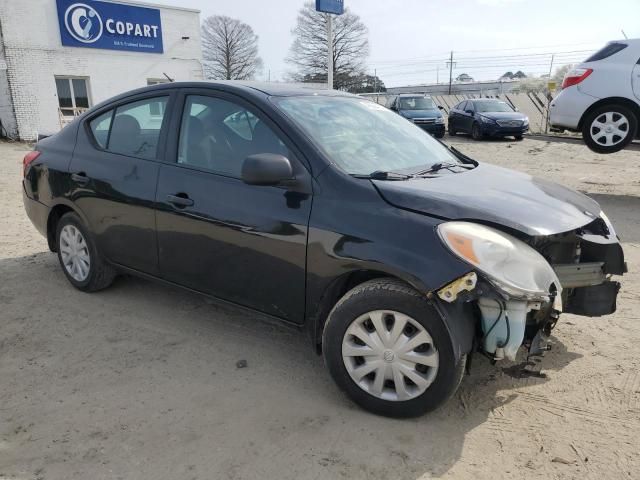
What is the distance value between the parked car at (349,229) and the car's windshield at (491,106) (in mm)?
15510

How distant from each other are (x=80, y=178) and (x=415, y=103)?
16.8 meters

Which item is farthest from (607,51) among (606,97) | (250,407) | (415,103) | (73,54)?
(73,54)

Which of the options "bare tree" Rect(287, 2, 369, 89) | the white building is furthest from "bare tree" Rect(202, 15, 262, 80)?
the white building

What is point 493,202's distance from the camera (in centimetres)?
273

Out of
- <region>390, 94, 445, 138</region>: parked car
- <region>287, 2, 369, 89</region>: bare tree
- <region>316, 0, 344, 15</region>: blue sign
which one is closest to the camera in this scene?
<region>316, 0, 344, 15</region>: blue sign

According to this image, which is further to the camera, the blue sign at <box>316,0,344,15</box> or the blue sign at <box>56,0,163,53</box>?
the blue sign at <box>56,0,163,53</box>

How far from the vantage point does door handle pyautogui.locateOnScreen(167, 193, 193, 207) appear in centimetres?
332

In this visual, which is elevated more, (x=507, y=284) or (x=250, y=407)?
(x=507, y=284)

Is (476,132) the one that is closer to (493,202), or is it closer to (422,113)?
(422,113)

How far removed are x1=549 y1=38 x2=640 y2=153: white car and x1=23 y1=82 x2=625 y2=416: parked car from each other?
5.80m

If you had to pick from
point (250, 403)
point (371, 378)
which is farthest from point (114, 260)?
point (371, 378)

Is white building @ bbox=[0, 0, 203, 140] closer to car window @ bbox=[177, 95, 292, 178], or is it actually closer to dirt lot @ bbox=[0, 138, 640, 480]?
car window @ bbox=[177, 95, 292, 178]

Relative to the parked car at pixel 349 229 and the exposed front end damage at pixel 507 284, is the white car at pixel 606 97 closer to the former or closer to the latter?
the parked car at pixel 349 229

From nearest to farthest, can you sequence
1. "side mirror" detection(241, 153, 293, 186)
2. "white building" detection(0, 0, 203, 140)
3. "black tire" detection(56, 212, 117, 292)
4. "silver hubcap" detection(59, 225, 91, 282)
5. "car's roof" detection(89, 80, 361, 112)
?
1. "side mirror" detection(241, 153, 293, 186)
2. "car's roof" detection(89, 80, 361, 112)
3. "black tire" detection(56, 212, 117, 292)
4. "silver hubcap" detection(59, 225, 91, 282)
5. "white building" detection(0, 0, 203, 140)
